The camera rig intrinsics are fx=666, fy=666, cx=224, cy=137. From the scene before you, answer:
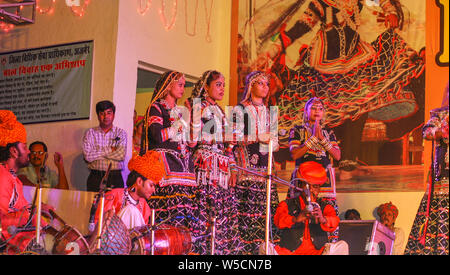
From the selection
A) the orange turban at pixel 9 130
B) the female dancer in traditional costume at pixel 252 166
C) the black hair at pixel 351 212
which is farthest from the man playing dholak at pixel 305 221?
the orange turban at pixel 9 130

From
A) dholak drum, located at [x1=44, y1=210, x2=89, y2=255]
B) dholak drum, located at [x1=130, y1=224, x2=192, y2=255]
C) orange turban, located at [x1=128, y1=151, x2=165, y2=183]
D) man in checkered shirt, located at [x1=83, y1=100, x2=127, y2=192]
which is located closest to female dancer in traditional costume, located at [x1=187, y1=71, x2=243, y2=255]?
orange turban, located at [x1=128, y1=151, x2=165, y2=183]

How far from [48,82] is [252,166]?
10.1ft

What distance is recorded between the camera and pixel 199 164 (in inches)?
223

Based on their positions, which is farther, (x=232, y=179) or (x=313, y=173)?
(x=313, y=173)

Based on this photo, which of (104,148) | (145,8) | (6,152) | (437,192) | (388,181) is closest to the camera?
(437,192)

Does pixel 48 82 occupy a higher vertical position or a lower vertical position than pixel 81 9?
lower

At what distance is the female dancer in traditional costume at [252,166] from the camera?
5965mm

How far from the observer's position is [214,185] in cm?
567

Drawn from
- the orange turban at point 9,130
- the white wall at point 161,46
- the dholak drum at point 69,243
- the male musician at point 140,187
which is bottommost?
the dholak drum at point 69,243

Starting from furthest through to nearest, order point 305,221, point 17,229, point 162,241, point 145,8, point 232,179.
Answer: point 145,8
point 305,221
point 232,179
point 17,229
point 162,241

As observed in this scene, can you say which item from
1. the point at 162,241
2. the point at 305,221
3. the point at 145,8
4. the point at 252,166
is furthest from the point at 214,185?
the point at 145,8

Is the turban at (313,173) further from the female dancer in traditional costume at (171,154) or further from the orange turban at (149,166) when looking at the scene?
the orange turban at (149,166)

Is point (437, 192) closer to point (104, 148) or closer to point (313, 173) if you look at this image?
point (313, 173)

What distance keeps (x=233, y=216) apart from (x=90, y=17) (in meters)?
3.09
